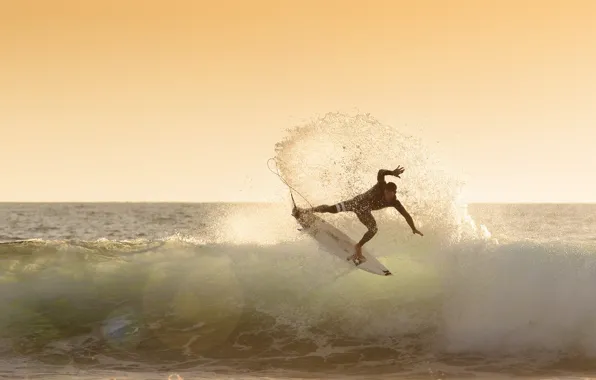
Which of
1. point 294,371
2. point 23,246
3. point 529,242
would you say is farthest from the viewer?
point 23,246

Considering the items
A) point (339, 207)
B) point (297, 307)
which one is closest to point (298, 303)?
point (297, 307)

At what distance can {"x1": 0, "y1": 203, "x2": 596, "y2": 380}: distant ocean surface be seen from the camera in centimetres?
1415

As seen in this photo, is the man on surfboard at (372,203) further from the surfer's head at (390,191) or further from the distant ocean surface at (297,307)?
the distant ocean surface at (297,307)

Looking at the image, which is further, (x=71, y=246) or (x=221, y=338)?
(x=71, y=246)

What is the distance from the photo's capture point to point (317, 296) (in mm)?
17328

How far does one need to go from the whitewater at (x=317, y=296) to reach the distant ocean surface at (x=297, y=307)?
0.04 meters

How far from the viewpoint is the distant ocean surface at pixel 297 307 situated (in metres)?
14.1

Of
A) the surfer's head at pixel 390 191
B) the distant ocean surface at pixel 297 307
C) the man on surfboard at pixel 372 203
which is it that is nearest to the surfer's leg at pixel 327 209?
the man on surfboard at pixel 372 203

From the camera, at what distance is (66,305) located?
1739cm

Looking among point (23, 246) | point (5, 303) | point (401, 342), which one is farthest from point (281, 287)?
point (23, 246)

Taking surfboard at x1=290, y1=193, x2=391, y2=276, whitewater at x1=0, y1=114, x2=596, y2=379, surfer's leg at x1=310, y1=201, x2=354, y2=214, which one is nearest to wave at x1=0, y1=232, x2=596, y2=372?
whitewater at x1=0, y1=114, x2=596, y2=379

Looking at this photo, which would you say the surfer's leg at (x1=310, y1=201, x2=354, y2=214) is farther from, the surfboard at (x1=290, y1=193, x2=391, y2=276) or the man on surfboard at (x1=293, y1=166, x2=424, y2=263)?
the surfboard at (x1=290, y1=193, x2=391, y2=276)

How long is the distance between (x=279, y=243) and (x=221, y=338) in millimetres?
4272

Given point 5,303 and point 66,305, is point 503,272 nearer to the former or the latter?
point 66,305
